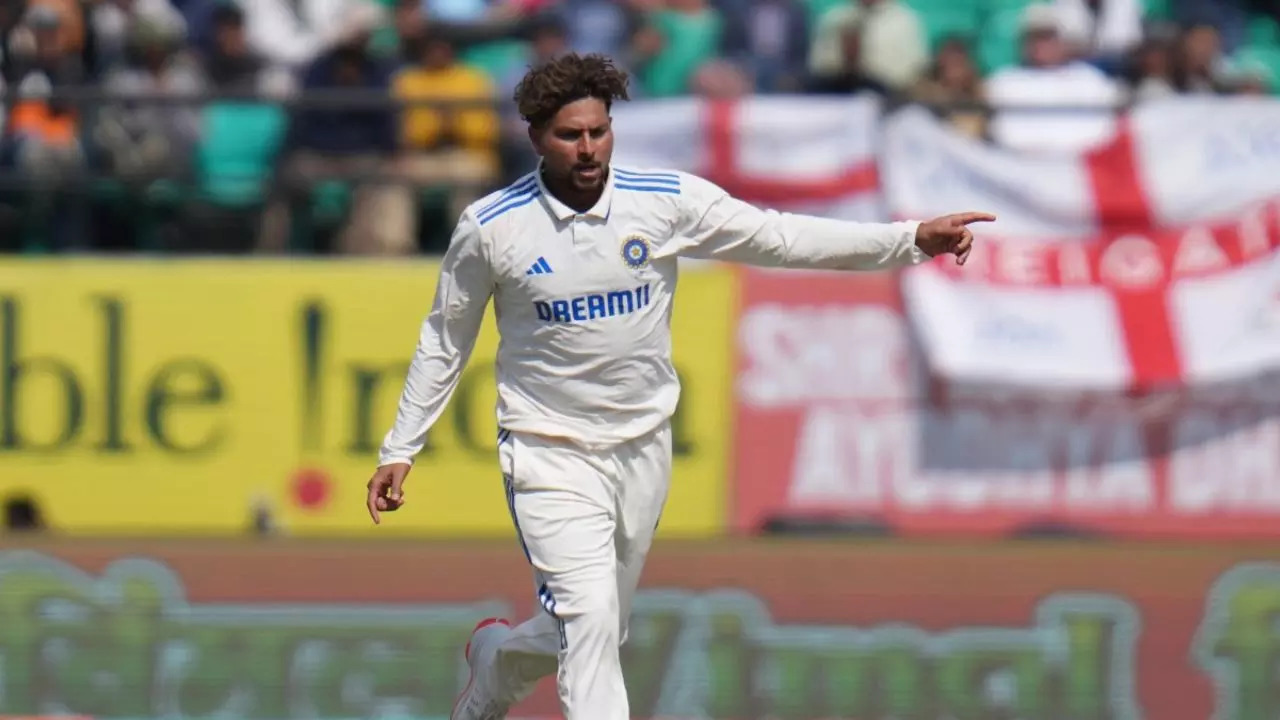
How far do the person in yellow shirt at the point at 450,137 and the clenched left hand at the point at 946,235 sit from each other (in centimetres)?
489

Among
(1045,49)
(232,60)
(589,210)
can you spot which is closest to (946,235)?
(589,210)

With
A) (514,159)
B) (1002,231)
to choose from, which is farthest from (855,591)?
(514,159)

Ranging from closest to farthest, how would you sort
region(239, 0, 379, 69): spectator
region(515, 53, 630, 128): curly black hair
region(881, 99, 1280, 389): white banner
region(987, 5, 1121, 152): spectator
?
region(515, 53, 630, 128): curly black hair, region(881, 99, 1280, 389): white banner, region(987, 5, 1121, 152): spectator, region(239, 0, 379, 69): spectator

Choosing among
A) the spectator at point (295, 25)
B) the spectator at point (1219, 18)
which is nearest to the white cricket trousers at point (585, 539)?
the spectator at point (295, 25)

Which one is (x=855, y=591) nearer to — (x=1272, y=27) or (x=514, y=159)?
(x=514, y=159)

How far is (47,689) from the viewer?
30.8ft

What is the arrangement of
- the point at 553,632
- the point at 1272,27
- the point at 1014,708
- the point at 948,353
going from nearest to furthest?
the point at 553,632
the point at 1014,708
the point at 948,353
the point at 1272,27

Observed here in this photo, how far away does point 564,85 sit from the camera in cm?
612

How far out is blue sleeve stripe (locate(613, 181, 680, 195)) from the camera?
6.33m

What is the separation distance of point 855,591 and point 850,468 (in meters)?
1.40

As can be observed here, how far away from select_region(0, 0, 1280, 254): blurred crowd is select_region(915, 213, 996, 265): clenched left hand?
463 cm

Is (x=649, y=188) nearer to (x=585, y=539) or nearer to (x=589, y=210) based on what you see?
(x=589, y=210)

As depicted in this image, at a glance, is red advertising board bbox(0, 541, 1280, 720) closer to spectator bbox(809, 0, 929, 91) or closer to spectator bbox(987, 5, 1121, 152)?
spectator bbox(987, 5, 1121, 152)

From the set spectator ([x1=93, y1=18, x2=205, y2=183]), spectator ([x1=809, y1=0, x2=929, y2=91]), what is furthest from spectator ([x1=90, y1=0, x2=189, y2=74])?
spectator ([x1=809, y1=0, x2=929, y2=91])
